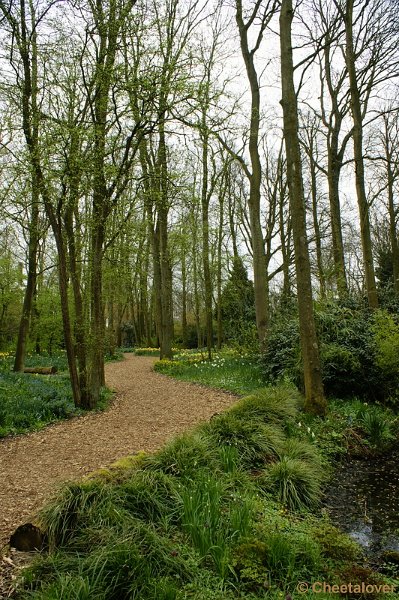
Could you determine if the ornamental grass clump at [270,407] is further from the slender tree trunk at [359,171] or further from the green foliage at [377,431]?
the slender tree trunk at [359,171]

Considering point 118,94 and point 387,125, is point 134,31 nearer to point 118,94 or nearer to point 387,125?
point 118,94

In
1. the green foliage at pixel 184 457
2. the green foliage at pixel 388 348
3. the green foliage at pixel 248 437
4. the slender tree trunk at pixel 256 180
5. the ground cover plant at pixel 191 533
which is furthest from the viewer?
the slender tree trunk at pixel 256 180

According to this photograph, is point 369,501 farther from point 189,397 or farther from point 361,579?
point 189,397

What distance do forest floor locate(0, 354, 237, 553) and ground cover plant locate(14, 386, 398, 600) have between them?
0.62 meters

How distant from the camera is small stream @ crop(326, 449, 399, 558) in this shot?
4050mm

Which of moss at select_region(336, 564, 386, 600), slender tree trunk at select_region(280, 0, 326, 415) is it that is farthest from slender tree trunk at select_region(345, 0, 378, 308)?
moss at select_region(336, 564, 386, 600)

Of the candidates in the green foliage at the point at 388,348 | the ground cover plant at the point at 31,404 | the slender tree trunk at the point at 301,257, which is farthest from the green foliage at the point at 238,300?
the slender tree trunk at the point at 301,257

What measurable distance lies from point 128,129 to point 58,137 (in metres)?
2.00

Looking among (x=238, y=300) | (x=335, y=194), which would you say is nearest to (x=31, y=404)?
(x=335, y=194)

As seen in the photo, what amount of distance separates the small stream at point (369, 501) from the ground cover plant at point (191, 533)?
0.25 m

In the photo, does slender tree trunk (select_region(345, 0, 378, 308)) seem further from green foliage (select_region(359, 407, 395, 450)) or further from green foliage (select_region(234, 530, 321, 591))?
green foliage (select_region(234, 530, 321, 591))

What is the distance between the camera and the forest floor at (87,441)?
434 centimetres

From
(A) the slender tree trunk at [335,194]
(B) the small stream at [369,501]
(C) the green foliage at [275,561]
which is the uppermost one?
(A) the slender tree trunk at [335,194]

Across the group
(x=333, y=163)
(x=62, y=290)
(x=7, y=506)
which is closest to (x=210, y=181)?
(x=333, y=163)
